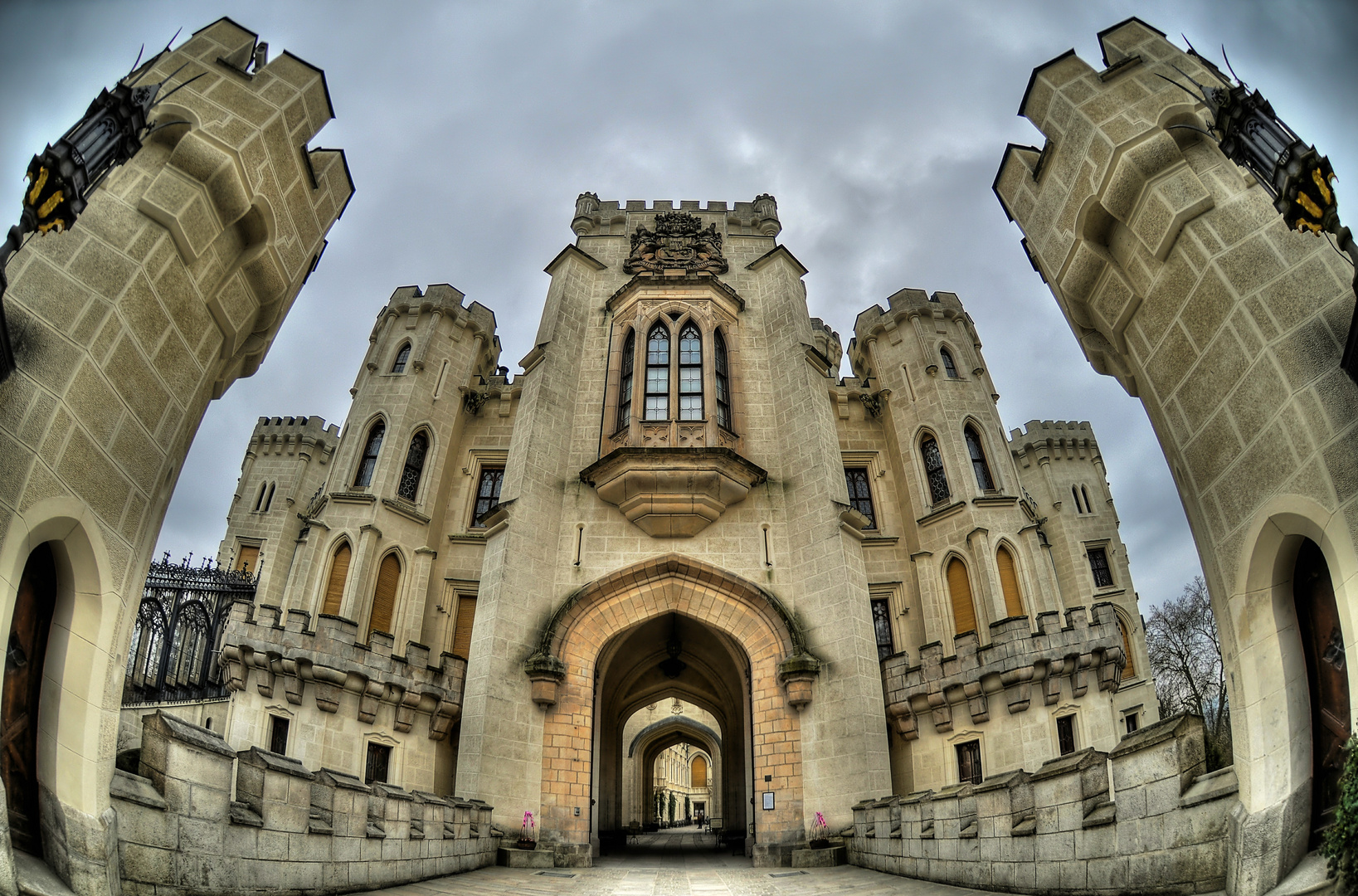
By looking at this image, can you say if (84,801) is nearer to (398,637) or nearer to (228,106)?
(228,106)

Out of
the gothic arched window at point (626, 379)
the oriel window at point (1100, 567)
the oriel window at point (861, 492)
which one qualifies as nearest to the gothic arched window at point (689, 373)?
the gothic arched window at point (626, 379)

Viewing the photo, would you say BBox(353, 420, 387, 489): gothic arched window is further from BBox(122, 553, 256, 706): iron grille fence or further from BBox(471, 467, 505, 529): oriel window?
BBox(122, 553, 256, 706): iron grille fence

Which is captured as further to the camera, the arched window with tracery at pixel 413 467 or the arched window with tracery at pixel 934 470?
the arched window with tracery at pixel 413 467

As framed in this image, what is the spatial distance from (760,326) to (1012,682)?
1054 centimetres

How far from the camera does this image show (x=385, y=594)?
60.9ft

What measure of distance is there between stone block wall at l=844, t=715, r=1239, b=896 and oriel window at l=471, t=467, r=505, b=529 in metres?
15.0

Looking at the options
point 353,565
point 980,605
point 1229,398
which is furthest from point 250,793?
point 980,605

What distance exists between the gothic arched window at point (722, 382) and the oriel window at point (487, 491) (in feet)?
22.3

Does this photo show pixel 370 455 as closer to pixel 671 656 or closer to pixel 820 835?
pixel 671 656

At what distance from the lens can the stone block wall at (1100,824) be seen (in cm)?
534

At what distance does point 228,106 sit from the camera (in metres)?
6.03

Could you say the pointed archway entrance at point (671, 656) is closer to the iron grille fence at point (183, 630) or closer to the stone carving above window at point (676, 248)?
the stone carving above window at point (676, 248)

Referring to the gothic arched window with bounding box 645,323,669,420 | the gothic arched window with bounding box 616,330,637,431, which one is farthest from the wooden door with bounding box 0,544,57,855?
the gothic arched window with bounding box 645,323,669,420

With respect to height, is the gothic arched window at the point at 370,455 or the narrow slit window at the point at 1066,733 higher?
the gothic arched window at the point at 370,455
